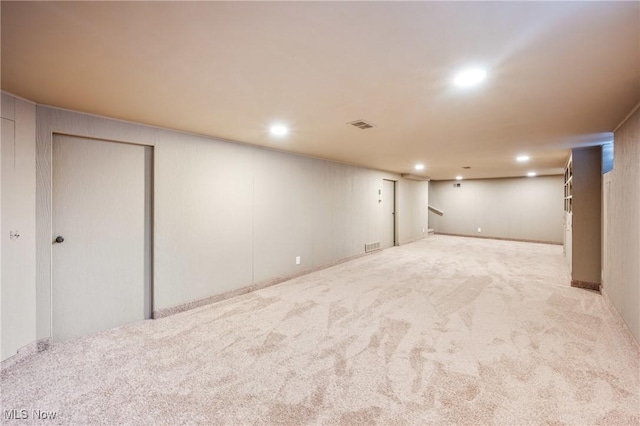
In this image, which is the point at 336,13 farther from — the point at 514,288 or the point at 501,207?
the point at 501,207

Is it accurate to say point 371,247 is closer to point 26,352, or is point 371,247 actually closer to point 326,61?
point 326,61

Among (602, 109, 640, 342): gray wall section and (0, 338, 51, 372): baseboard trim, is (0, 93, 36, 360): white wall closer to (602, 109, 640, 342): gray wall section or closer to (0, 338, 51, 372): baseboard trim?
(0, 338, 51, 372): baseboard trim

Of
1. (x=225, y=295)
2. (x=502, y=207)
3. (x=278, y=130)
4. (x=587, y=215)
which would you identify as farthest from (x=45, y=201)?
A: (x=502, y=207)

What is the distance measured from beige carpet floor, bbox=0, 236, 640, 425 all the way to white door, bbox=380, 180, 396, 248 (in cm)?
407

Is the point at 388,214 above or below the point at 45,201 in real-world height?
below

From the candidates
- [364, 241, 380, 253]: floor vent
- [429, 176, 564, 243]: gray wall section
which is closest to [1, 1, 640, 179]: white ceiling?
[364, 241, 380, 253]: floor vent

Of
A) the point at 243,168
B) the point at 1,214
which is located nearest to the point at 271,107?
the point at 243,168

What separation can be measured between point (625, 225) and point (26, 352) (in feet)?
19.2

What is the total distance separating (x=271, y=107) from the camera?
2.65 meters

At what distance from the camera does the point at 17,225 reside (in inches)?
94.6

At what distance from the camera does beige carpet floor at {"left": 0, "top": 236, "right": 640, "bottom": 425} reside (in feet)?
6.05

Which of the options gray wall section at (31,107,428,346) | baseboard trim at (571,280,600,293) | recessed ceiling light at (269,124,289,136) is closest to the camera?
gray wall section at (31,107,428,346)

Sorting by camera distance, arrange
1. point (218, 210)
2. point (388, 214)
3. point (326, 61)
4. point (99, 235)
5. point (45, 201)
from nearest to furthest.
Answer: point (326, 61)
point (45, 201)
point (99, 235)
point (218, 210)
point (388, 214)

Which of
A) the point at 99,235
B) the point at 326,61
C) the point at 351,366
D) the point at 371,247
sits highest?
the point at 326,61
